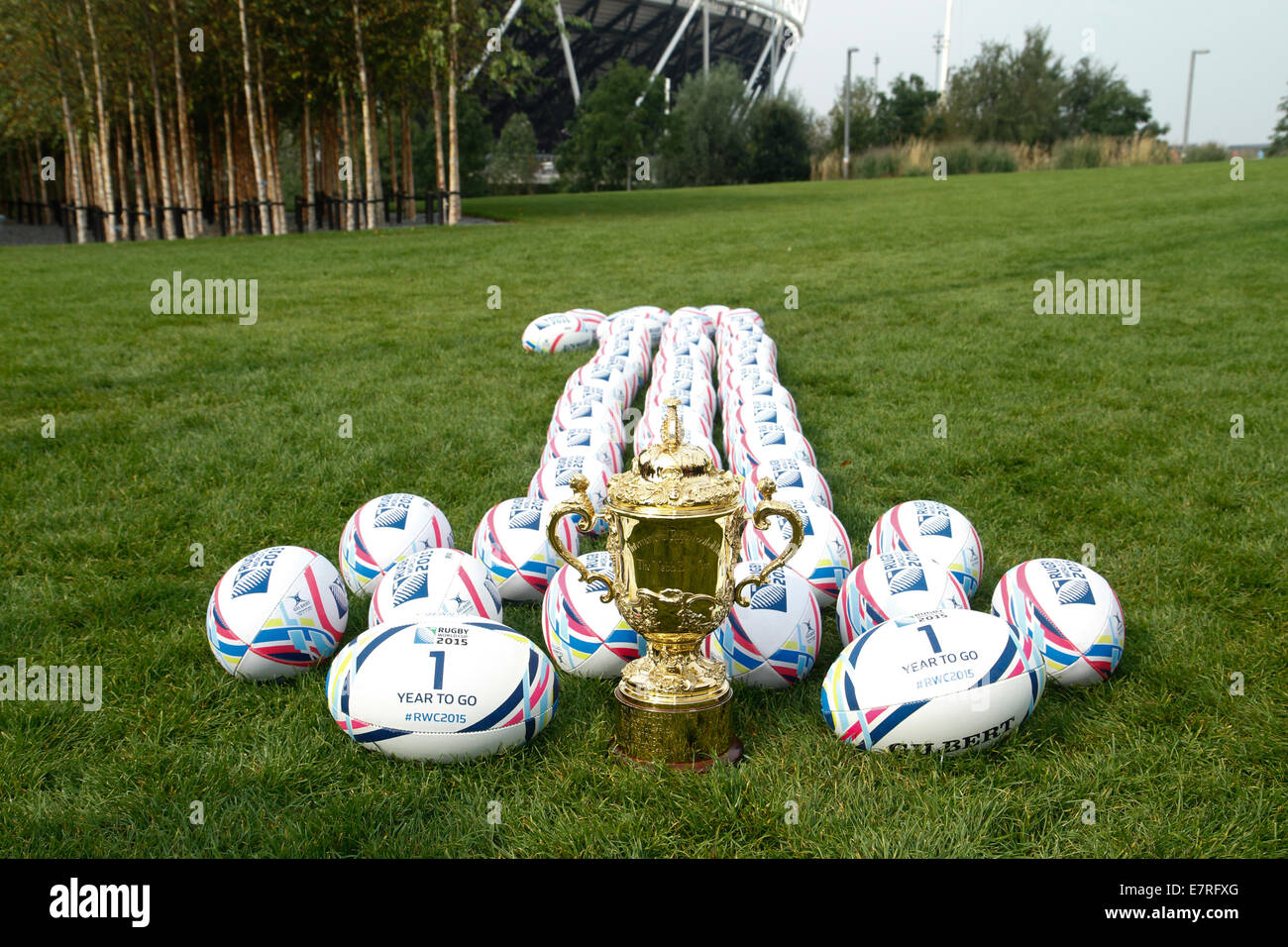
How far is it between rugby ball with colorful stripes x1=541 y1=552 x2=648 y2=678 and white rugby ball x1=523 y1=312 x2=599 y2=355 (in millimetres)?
6510

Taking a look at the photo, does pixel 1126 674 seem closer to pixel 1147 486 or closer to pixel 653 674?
pixel 653 674

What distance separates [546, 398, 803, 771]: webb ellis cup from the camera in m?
2.95

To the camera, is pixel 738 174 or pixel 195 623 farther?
pixel 738 174

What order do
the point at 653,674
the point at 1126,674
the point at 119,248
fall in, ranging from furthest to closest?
the point at 119,248 < the point at 1126,674 < the point at 653,674

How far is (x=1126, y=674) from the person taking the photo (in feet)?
12.3

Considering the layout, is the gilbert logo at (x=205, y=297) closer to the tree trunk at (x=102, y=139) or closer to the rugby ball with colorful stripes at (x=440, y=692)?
the rugby ball with colorful stripes at (x=440, y=692)

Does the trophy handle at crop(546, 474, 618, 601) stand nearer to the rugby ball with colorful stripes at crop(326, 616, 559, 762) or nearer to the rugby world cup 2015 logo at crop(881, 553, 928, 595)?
the rugby ball with colorful stripes at crop(326, 616, 559, 762)

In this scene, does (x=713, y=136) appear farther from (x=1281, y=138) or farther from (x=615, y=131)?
(x=1281, y=138)

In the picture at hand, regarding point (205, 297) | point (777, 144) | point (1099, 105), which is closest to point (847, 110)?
point (777, 144)

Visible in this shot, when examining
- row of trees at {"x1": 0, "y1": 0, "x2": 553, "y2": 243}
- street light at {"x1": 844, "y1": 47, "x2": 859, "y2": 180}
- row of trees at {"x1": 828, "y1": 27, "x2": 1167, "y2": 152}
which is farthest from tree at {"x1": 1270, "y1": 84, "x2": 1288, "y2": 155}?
row of trees at {"x1": 0, "y1": 0, "x2": 553, "y2": 243}

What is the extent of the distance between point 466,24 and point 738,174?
31.5 metres
